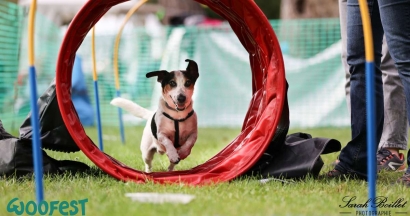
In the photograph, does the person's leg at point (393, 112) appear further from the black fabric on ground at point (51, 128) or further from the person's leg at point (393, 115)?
the black fabric on ground at point (51, 128)

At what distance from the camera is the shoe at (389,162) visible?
4359mm

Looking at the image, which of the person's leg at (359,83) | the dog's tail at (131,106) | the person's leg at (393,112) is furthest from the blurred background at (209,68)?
the person's leg at (359,83)

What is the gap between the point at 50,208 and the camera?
2840 millimetres

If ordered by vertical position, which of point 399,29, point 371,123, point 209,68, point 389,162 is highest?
point 399,29

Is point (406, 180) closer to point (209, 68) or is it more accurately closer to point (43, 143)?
point (43, 143)

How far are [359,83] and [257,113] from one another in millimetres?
954

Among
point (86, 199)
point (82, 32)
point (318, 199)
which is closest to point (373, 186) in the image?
point (318, 199)

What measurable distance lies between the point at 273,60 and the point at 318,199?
4.02 ft

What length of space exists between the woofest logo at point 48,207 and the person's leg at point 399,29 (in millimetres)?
1897

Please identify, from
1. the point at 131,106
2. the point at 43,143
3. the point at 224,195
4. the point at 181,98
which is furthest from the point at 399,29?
the point at 131,106

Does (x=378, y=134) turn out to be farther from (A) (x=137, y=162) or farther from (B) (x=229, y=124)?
(B) (x=229, y=124)

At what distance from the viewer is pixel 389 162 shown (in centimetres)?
439

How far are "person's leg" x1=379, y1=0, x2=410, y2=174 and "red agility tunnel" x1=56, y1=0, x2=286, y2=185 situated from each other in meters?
0.72

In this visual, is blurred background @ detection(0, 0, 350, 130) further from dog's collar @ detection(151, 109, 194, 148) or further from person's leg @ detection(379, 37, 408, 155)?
person's leg @ detection(379, 37, 408, 155)
